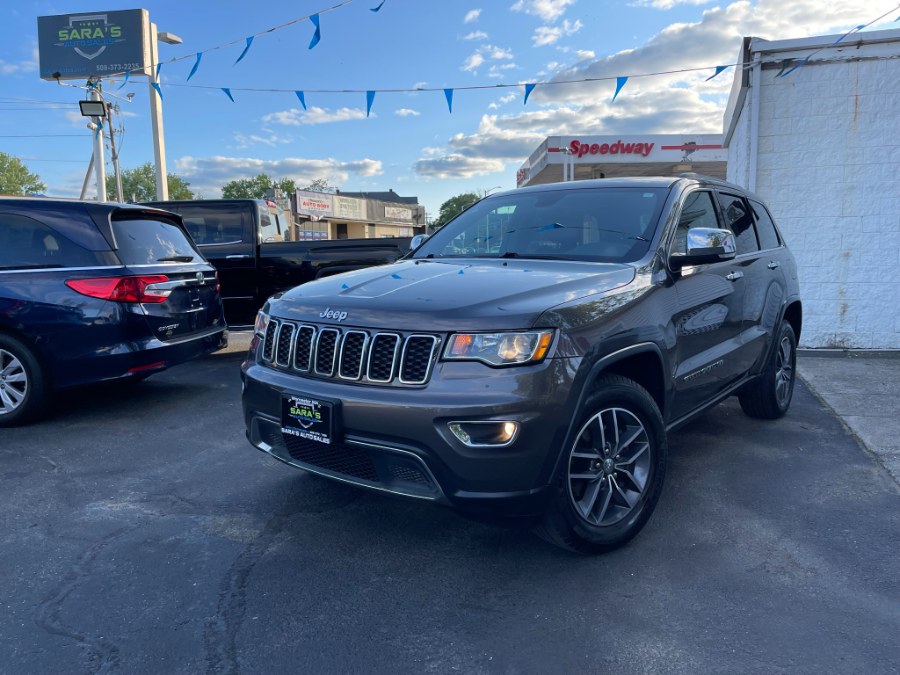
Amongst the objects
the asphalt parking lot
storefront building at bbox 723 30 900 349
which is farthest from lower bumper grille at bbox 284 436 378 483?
storefront building at bbox 723 30 900 349

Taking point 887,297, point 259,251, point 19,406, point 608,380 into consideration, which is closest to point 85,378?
point 19,406

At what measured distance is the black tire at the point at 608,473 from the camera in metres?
2.90

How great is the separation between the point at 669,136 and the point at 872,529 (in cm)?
2706

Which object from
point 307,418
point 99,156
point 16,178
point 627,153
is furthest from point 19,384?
point 16,178

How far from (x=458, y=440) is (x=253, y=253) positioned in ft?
21.2

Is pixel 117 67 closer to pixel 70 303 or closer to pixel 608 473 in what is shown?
pixel 70 303

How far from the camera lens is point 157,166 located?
20438 mm

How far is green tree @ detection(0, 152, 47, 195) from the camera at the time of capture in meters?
58.2

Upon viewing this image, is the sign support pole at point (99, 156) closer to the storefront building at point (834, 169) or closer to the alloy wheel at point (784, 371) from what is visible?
the storefront building at point (834, 169)

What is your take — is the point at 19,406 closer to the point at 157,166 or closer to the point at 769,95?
the point at 769,95

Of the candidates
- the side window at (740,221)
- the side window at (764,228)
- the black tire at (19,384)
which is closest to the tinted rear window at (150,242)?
the black tire at (19,384)

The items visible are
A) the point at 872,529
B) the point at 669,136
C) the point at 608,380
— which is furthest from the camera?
the point at 669,136

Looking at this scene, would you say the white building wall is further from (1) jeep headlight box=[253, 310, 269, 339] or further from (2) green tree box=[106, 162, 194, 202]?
(2) green tree box=[106, 162, 194, 202]

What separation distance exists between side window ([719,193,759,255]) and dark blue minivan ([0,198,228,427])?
4372 mm
